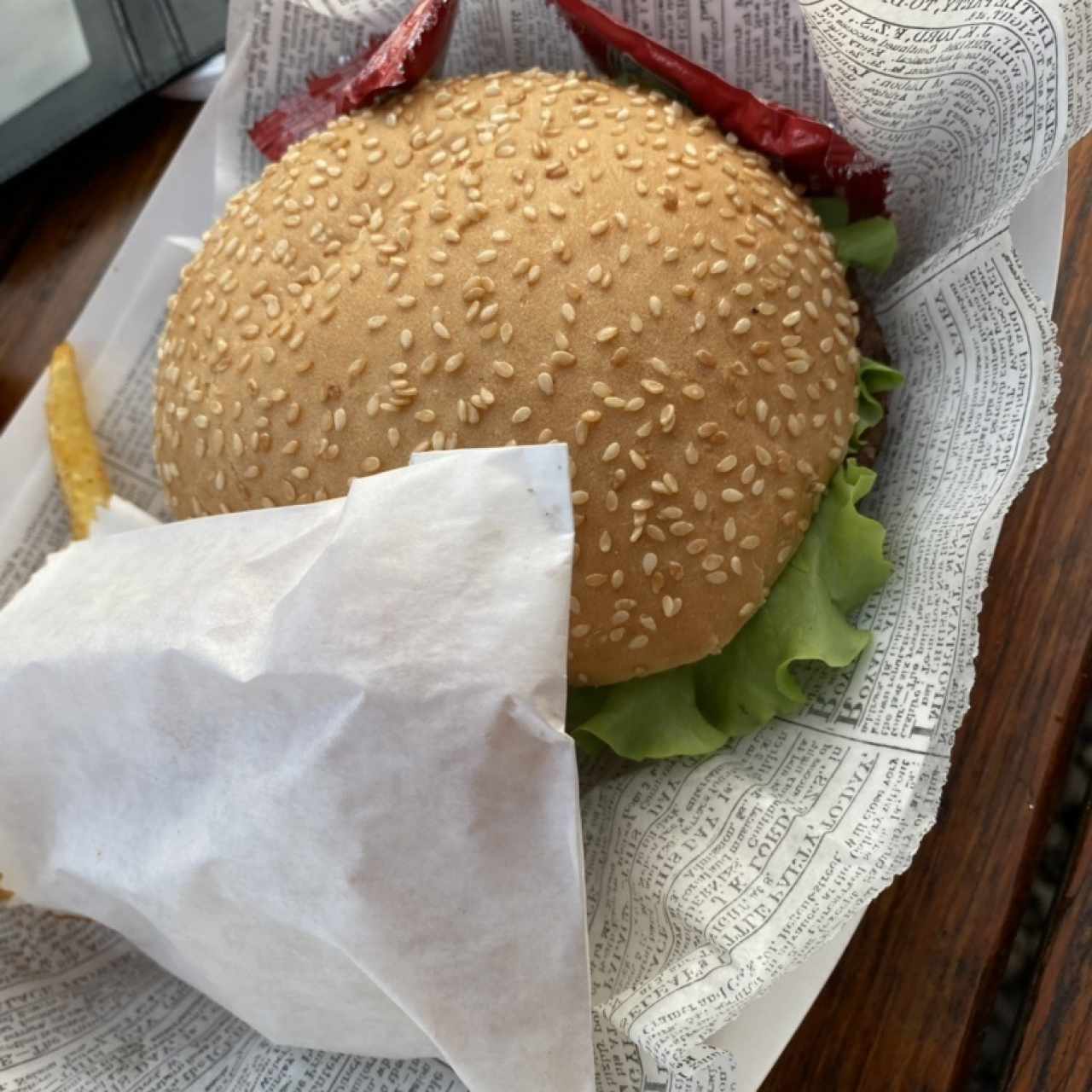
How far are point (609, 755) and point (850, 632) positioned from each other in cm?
28

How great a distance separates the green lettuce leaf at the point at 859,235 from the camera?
3.56ft

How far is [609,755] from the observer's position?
108 centimetres

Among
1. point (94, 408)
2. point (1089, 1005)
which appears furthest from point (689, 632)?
point (94, 408)

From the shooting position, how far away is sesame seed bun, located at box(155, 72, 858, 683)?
90 cm

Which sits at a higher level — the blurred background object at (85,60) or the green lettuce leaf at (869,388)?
the blurred background object at (85,60)

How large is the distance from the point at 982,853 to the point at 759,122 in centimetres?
76

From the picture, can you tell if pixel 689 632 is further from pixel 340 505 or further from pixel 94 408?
pixel 94 408

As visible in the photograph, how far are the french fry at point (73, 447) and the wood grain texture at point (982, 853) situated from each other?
93 centimetres

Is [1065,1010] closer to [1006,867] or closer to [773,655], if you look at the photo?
[1006,867]

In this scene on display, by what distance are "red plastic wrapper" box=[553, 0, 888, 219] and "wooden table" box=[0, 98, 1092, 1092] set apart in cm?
25

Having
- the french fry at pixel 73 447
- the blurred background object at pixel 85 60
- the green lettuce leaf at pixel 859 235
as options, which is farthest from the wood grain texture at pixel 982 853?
the blurred background object at pixel 85 60

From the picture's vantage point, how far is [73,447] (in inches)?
47.3

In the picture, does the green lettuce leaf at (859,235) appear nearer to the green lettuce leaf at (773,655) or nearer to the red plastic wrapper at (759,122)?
the red plastic wrapper at (759,122)

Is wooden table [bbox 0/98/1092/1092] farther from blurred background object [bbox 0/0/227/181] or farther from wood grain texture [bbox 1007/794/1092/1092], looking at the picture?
blurred background object [bbox 0/0/227/181]
